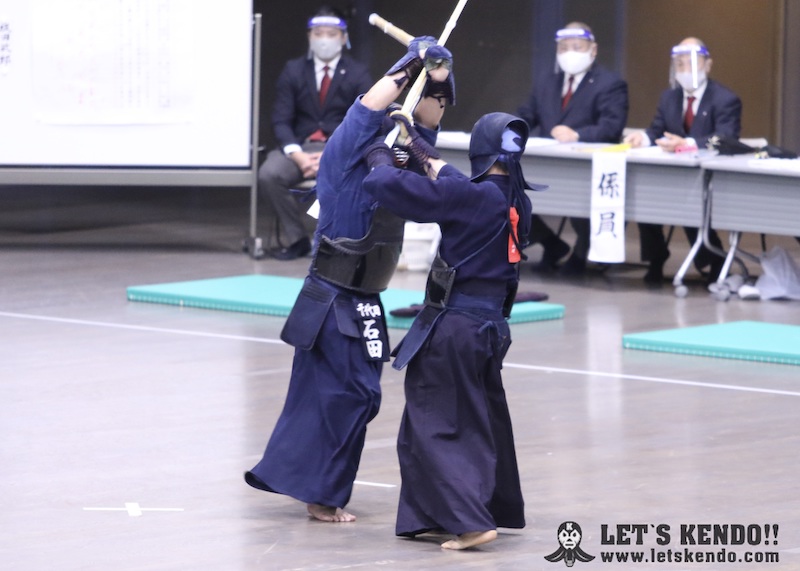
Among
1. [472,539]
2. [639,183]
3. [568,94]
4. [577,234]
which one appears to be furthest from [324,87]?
[472,539]

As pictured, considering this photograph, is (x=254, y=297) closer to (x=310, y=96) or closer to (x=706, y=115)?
(x=310, y=96)

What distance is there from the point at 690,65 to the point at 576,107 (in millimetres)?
923

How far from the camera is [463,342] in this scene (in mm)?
4922

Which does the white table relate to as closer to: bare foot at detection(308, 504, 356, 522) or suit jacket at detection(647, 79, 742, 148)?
suit jacket at detection(647, 79, 742, 148)

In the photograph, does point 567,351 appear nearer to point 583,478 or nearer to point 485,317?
point 583,478

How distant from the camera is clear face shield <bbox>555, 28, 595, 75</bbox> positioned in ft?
37.7

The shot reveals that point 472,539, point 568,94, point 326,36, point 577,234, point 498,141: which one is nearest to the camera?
point 472,539

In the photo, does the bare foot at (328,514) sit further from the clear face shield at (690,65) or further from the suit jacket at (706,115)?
the clear face shield at (690,65)

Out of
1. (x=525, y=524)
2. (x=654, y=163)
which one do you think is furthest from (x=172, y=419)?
(x=654, y=163)

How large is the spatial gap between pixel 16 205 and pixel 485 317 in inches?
424

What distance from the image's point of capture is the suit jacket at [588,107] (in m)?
11.4

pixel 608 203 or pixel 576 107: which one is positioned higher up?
pixel 576 107

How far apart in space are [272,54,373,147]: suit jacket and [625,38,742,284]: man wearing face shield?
2.23m

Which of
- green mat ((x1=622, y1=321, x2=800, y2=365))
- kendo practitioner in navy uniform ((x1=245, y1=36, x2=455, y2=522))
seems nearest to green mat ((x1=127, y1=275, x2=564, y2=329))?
green mat ((x1=622, y1=321, x2=800, y2=365))
